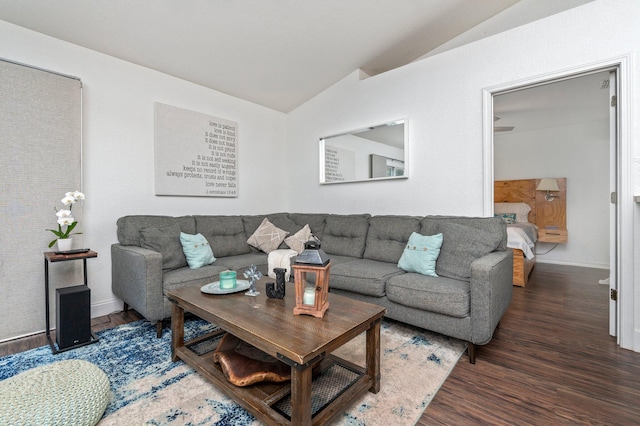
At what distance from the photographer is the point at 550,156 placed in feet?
16.9

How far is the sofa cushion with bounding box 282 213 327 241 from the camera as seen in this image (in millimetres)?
3564

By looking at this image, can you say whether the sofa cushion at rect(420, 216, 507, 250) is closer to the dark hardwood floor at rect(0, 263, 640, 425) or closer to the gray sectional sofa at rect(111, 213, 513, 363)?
the gray sectional sofa at rect(111, 213, 513, 363)

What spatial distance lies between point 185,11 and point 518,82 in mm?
2894

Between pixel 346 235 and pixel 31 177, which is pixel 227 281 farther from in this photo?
pixel 31 177

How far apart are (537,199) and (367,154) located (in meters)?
3.83

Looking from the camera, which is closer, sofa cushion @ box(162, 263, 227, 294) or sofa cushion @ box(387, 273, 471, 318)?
sofa cushion @ box(387, 273, 471, 318)

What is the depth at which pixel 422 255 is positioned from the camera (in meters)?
2.38

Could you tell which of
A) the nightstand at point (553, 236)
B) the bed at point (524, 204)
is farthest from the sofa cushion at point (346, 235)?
the nightstand at point (553, 236)

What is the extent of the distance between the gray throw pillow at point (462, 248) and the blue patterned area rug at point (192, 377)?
1.71 ft

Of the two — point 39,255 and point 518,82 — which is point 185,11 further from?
point 518,82

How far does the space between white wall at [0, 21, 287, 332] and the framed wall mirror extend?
5.31 ft

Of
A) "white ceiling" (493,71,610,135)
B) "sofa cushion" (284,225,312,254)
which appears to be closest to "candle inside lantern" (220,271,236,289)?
"sofa cushion" (284,225,312,254)

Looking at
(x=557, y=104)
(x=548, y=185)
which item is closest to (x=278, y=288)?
(x=557, y=104)

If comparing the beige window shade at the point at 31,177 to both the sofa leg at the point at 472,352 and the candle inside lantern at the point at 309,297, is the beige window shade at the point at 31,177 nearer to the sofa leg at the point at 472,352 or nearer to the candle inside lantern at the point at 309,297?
the candle inside lantern at the point at 309,297
